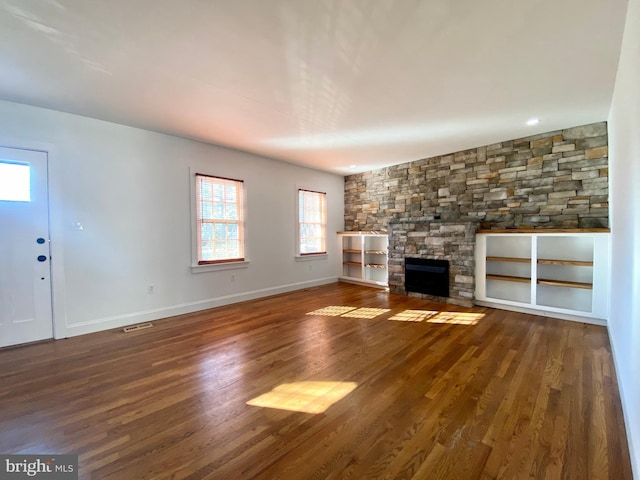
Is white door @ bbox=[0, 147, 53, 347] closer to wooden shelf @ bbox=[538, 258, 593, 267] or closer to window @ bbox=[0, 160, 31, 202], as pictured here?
window @ bbox=[0, 160, 31, 202]

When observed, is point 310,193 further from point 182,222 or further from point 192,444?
point 192,444

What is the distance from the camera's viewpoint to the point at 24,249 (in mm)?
3127

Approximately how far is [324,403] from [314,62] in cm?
270

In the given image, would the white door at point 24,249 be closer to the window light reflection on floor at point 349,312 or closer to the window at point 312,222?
the window light reflection on floor at point 349,312

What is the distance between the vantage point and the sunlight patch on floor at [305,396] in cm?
198

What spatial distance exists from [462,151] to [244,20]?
4412 millimetres

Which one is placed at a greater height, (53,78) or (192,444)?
(53,78)

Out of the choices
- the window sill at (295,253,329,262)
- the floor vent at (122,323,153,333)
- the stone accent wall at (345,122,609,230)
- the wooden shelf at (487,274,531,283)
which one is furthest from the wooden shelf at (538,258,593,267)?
the floor vent at (122,323,153,333)

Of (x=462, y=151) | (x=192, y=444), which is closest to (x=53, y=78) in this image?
(x=192, y=444)

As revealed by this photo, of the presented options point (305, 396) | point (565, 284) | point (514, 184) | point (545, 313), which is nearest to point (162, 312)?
point (305, 396)

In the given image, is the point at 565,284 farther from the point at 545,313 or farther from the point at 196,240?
the point at 196,240

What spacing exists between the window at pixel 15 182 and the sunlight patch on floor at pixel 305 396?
351cm

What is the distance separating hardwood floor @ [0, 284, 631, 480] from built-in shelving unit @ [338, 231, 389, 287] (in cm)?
285

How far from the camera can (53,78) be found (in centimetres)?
251
